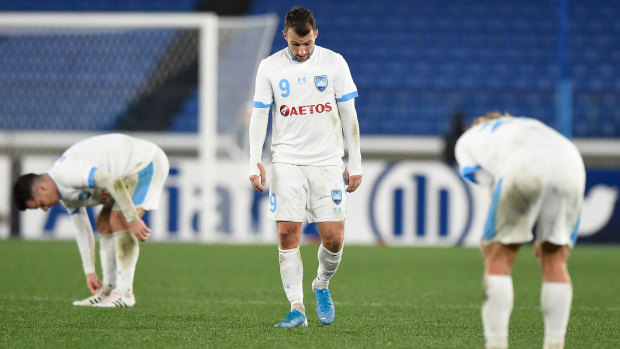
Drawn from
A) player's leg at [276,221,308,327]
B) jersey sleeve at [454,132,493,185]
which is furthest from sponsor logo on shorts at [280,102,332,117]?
jersey sleeve at [454,132,493,185]

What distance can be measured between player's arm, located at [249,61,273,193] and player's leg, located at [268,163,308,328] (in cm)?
11

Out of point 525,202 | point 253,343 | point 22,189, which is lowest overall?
point 253,343

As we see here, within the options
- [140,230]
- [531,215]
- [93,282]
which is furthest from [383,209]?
[531,215]

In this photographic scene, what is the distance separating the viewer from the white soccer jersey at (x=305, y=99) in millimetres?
6242

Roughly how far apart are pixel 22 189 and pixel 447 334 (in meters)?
3.03

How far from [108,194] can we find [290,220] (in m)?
1.83

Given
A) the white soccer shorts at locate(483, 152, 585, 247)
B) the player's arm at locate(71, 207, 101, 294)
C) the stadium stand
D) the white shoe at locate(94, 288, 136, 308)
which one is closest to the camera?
the white soccer shorts at locate(483, 152, 585, 247)

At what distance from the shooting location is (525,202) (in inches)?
176

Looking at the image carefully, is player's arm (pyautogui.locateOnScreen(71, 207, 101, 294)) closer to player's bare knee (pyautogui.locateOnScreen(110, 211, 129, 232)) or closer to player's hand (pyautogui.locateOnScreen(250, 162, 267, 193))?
player's bare knee (pyautogui.locateOnScreen(110, 211, 129, 232))

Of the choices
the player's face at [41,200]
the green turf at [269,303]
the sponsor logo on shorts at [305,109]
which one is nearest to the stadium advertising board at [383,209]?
the green turf at [269,303]

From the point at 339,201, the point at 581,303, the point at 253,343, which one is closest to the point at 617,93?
the point at 581,303

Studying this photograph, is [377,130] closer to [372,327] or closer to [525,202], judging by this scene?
[372,327]

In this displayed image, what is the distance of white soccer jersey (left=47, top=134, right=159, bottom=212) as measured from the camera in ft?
22.8

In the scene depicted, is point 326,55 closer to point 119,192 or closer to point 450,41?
point 119,192
